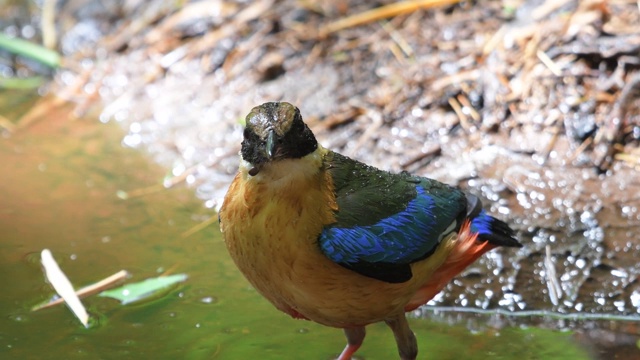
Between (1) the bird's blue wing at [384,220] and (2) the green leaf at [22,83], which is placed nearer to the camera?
(1) the bird's blue wing at [384,220]

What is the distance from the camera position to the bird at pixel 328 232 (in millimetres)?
3521

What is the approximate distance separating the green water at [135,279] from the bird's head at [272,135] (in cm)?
123

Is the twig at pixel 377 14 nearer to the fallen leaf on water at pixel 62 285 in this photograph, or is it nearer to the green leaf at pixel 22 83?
the green leaf at pixel 22 83

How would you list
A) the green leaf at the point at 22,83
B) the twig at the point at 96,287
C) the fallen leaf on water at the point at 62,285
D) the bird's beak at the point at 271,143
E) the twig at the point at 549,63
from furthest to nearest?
1. the green leaf at the point at 22,83
2. the twig at the point at 549,63
3. the twig at the point at 96,287
4. the fallen leaf on water at the point at 62,285
5. the bird's beak at the point at 271,143

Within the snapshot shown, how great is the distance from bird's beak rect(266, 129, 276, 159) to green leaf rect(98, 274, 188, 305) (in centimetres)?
176

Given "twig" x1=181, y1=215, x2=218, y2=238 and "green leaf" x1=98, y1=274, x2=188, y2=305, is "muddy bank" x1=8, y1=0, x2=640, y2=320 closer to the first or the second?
"twig" x1=181, y1=215, x2=218, y2=238

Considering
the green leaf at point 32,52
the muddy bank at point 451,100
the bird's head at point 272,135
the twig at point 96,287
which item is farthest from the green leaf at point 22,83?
the bird's head at point 272,135

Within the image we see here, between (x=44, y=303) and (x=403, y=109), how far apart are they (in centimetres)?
286

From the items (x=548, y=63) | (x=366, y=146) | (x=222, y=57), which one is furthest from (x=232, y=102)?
(x=548, y=63)

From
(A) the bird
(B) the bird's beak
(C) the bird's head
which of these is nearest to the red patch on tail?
(A) the bird

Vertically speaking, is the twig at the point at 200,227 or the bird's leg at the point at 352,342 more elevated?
the twig at the point at 200,227

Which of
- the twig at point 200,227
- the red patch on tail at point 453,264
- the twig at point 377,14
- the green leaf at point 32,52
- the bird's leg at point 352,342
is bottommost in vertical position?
the bird's leg at point 352,342

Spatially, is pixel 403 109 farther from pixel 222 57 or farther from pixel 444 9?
pixel 222 57

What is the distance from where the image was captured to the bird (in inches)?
139
